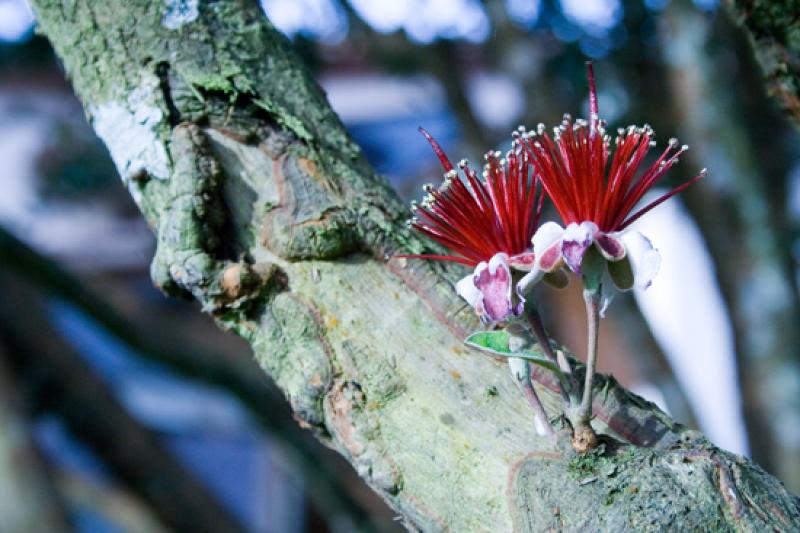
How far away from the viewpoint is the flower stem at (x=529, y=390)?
687 millimetres

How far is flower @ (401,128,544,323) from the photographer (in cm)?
70

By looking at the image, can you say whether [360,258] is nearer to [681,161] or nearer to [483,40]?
[681,161]

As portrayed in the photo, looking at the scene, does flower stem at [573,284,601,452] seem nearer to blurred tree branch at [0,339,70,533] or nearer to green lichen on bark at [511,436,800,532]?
green lichen on bark at [511,436,800,532]

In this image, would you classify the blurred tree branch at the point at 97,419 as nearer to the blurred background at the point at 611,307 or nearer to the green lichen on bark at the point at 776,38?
the blurred background at the point at 611,307

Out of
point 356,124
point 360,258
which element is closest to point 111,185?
point 356,124

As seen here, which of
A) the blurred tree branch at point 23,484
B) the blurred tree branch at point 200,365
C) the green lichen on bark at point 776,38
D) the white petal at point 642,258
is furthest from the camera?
the blurred tree branch at point 200,365

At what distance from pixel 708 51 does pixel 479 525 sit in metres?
1.81

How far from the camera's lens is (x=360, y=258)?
2.70 feet

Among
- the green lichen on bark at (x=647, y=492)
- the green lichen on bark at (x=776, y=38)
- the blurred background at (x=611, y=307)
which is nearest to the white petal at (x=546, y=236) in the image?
the green lichen on bark at (x=647, y=492)

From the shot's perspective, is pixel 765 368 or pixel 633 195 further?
pixel 765 368

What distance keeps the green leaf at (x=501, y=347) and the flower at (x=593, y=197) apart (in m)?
0.06

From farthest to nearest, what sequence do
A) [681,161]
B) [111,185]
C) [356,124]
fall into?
[356,124], [111,185], [681,161]

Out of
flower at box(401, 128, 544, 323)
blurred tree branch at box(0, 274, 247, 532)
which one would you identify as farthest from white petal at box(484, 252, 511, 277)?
blurred tree branch at box(0, 274, 247, 532)

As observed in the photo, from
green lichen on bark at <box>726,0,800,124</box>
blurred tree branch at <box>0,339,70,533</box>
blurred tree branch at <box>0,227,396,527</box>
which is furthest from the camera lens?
blurred tree branch at <box>0,227,396,527</box>
